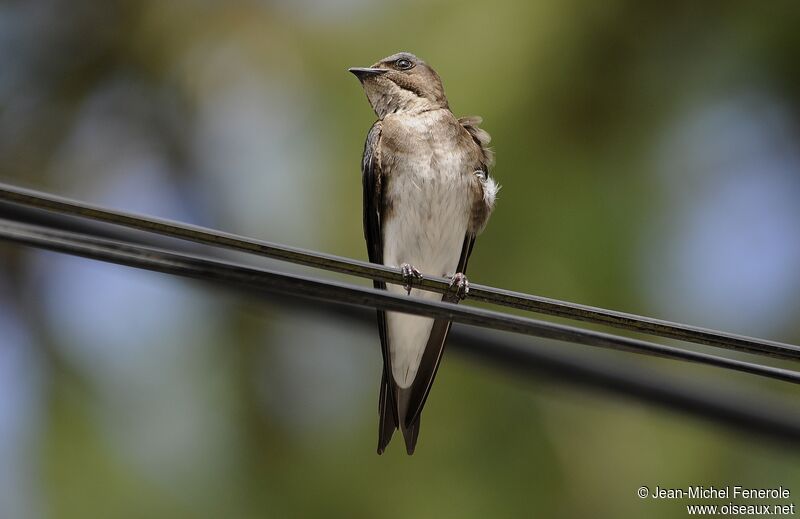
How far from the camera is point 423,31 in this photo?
29.7 feet

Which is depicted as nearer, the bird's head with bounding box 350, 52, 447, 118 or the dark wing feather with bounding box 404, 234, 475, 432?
the dark wing feather with bounding box 404, 234, 475, 432

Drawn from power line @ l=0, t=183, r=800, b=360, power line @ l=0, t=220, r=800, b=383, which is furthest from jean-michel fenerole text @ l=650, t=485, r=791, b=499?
power line @ l=0, t=183, r=800, b=360

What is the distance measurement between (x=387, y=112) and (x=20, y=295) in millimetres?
3535

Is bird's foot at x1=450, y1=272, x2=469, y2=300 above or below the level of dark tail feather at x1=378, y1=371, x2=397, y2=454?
above

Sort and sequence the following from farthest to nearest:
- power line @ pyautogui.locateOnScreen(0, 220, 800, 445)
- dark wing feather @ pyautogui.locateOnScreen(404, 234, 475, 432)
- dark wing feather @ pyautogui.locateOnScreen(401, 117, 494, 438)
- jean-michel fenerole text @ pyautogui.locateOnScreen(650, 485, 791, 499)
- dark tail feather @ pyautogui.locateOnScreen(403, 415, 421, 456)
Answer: jean-michel fenerole text @ pyautogui.locateOnScreen(650, 485, 791, 499) → dark wing feather @ pyautogui.locateOnScreen(401, 117, 494, 438) → dark wing feather @ pyautogui.locateOnScreen(404, 234, 475, 432) → dark tail feather @ pyautogui.locateOnScreen(403, 415, 421, 456) → power line @ pyautogui.locateOnScreen(0, 220, 800, 445)

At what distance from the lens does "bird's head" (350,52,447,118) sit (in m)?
6.15

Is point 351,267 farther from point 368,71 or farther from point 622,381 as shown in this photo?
point 368,71

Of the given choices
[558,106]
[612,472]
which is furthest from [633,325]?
[558,106]

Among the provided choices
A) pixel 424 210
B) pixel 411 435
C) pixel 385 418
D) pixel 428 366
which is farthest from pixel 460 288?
pixel 428 366

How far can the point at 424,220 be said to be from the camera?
561 cm

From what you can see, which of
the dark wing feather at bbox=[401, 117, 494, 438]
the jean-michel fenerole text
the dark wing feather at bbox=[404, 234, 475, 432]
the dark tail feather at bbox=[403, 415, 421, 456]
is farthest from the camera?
the jean-michel fenerole text

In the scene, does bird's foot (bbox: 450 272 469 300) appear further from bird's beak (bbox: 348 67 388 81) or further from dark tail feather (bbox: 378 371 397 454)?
bird's beak (bbox: 348 67 388 81)

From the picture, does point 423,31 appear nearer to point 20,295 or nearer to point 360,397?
point 360,397

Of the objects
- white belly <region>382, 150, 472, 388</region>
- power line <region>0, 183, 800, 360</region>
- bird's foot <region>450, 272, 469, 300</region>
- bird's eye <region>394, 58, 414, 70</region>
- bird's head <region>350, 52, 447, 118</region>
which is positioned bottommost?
power line <region>0, 183, 800, 360</region>
